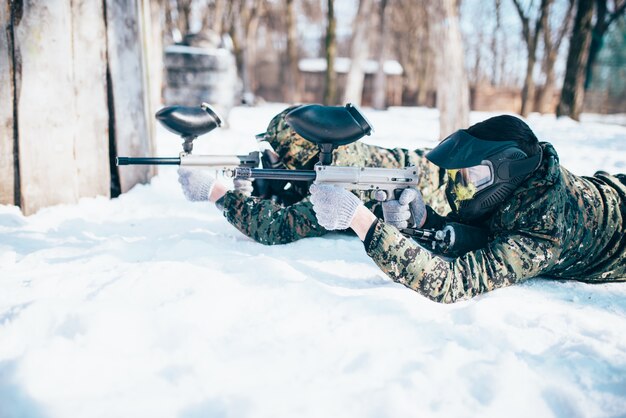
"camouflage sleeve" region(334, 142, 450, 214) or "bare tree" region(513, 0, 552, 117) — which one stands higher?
"bare tree" region(513, 0, 552, 117)

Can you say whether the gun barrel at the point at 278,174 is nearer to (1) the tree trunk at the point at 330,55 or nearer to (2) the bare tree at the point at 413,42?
(1) the tree trunk at the point at 330,55

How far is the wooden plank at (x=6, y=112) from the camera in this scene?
3.29 metres

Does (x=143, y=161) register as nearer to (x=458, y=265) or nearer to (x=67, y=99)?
(x=67, y=99)

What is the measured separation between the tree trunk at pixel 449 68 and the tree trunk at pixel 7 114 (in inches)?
203

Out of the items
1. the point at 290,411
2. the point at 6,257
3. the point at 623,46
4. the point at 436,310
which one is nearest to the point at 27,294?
the point at 6,257

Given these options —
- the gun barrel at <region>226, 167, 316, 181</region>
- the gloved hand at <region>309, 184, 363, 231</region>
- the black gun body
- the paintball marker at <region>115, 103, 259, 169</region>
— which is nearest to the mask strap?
the gloved hand at <region>309, 184, 363, 231</region>

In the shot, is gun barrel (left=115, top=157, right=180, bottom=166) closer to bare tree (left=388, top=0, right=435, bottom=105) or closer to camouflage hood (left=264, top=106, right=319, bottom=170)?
camouflage hood (left=264, top=106, right=319, bottom=170)

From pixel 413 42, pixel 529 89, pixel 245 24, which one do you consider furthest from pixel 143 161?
pixel 413 42

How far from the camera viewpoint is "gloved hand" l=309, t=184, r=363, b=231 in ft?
7.38

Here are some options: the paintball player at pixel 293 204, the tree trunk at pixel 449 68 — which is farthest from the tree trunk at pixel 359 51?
the paintball player at pixel 293 204

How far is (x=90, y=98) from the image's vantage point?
12.7 feet

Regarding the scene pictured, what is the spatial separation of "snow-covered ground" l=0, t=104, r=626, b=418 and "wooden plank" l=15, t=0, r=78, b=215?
0.76 meters

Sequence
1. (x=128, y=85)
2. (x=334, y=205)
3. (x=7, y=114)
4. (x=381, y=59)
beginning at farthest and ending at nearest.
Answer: (x=381, y=59) < (x=128, y=85) < (x=7, y=114) < (x=334, y=205)

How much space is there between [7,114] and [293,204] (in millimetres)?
2164
